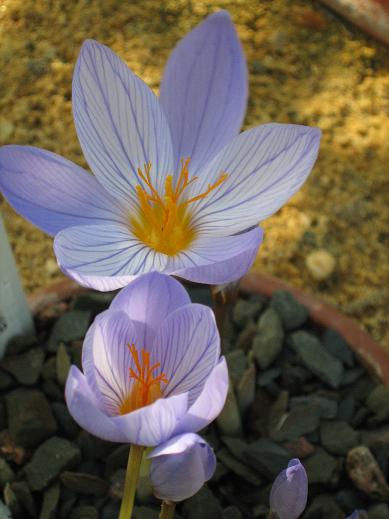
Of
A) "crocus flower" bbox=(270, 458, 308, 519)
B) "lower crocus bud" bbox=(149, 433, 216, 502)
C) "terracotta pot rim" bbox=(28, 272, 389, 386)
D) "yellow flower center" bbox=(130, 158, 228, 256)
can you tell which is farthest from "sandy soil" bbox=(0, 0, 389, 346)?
"lower crocus bud" bbox=(149, 433, 216, 502)

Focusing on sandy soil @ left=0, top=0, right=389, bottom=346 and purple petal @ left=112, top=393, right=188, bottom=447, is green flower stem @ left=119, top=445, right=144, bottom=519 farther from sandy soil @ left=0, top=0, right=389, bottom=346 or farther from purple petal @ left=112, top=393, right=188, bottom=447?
sandy soil @ left=0, top=0, right=389, bottom=346

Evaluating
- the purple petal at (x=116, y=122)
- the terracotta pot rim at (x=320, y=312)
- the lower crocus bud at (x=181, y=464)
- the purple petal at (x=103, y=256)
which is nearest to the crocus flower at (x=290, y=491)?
the lower crocus bud at (x=181, y=464)

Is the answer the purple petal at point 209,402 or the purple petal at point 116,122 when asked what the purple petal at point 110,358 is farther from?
the purple petal at point 116,122

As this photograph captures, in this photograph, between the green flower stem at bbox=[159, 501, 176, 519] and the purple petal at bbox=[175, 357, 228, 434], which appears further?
the green flower stem at bbox=[159, 501, 176, 519]

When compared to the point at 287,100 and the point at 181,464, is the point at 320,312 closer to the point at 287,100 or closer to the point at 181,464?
the point at 181,464

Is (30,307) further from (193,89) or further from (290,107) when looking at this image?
(290,107)

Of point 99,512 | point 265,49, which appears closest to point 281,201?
point 99,512
